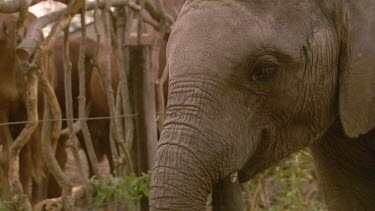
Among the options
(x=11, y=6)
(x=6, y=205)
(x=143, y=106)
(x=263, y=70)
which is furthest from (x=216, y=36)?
(x=143, y=106)

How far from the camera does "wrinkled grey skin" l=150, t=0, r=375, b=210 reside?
321 centimetres

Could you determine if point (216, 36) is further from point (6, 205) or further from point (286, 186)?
point (286, 186)

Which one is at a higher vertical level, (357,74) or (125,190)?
(357,74)

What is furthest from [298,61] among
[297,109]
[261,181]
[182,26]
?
[261,181]

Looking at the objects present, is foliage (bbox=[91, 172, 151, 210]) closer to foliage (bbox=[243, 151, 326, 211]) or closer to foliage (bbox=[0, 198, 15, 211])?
foliage (bbox=[0, 198, 15, 211])

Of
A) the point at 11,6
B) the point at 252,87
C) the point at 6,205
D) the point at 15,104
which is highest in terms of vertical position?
the point at 11,6

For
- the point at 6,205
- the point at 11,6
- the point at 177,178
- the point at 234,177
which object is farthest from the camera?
the point at 6,205

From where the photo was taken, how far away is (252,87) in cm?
342

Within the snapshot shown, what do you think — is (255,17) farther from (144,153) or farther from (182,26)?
(144,153)

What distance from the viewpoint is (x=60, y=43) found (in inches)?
380

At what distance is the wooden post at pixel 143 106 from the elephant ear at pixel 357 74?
2.13 m

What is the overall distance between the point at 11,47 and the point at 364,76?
379cm

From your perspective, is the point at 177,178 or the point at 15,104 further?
the point at 15,104

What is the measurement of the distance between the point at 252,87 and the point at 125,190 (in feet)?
6.25
